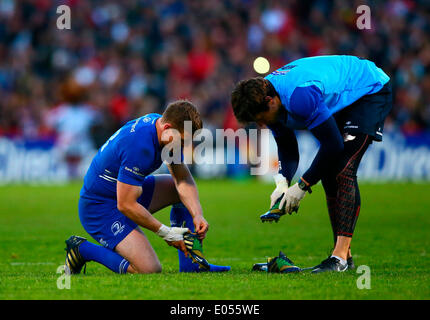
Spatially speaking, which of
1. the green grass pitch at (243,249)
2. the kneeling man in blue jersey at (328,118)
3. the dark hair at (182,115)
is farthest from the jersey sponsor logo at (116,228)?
the kneeling man in blue jersey at (328,118)

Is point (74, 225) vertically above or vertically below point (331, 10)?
below

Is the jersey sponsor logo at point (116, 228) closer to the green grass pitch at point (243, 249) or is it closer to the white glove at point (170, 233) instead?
the green grass pitch at point (243, 249)

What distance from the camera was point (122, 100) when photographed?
2111cm

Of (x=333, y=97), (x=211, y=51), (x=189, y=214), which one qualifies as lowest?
(x=189, y=214)

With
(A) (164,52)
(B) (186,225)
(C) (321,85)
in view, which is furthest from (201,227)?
(A) (164,52)

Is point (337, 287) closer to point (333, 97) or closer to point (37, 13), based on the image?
point (333, 97)

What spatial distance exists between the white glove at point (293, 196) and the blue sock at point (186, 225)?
3.20ft

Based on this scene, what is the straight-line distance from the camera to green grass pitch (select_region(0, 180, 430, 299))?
5328mm

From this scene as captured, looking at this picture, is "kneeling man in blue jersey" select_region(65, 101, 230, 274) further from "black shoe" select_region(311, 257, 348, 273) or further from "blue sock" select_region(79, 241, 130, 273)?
"black shoe" select_region(311, 257, 348, 273)

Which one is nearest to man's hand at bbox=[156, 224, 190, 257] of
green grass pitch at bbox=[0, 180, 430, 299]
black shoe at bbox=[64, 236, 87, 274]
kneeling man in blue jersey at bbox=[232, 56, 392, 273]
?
green grass pitch at bbox=[0, 180, 430, 299]

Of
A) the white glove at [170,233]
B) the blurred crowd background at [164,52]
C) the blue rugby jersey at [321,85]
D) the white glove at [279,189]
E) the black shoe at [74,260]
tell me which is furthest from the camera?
the blurred crowd background at [164,52]

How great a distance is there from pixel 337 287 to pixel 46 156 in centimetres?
1516

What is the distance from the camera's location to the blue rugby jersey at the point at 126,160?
6148 millimetres

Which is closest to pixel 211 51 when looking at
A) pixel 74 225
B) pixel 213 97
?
pixel 213 97
